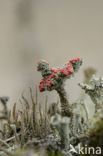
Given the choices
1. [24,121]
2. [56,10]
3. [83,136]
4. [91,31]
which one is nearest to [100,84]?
[83,136]

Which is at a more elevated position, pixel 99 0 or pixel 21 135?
pixel 99 0

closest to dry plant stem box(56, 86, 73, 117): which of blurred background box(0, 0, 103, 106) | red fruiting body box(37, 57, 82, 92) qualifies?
red fruiting body box(37, 57, 82, 92)

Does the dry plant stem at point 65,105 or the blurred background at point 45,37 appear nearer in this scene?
the dry plant stem at point 65,105

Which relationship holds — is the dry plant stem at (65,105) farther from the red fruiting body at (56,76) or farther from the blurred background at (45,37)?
the blurred background at (45,37)

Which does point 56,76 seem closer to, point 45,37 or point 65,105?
point 65,105

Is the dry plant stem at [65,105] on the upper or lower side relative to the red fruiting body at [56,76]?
lower

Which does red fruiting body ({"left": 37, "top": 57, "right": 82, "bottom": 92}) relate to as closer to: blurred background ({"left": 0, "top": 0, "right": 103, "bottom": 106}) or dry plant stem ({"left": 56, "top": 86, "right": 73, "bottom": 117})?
dry plant stem ({"left": 56, "top": 86, "right": 73, "bottom": 117})

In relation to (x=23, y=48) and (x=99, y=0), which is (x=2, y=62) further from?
(x=99, y=0)

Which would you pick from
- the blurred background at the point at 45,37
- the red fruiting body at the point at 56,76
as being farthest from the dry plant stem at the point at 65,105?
the blurred background at the point at 45,37
